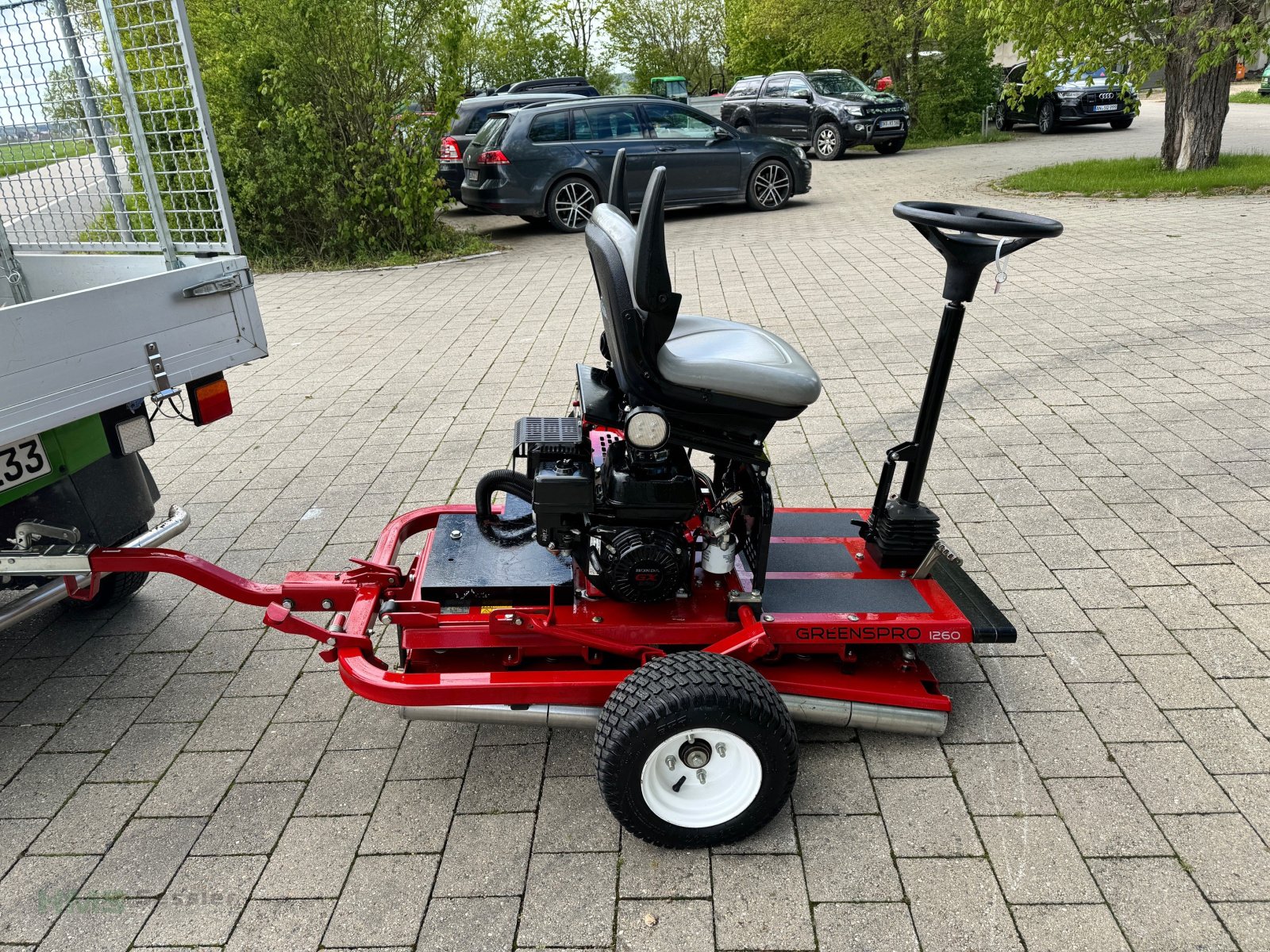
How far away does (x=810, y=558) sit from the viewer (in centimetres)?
335

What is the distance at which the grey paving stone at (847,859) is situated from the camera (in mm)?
2475

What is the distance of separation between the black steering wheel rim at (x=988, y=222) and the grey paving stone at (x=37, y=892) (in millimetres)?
2981

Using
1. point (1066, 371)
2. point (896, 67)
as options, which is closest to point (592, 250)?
point (1066, 371)

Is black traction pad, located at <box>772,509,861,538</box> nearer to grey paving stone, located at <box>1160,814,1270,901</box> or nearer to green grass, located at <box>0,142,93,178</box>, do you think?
grey paving stone, located at <box>1160,814,1270,901</box>

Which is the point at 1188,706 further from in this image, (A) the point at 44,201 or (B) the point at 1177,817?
(A) the point at 44,201

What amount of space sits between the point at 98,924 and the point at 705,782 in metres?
1.63

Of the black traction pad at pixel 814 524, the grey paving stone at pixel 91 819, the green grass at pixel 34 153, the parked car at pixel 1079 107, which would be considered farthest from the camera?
the parked car at pixel 1079 107

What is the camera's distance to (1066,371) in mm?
6293

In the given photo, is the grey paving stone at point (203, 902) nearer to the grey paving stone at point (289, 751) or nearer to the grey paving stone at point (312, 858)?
the grey paving stone at point (312, 858)

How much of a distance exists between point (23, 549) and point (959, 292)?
9.91ft

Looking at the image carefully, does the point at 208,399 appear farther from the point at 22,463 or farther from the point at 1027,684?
the point at 1027,684

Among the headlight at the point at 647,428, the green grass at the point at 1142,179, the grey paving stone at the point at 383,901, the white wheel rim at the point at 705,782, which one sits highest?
the headlight at the point at 647,428

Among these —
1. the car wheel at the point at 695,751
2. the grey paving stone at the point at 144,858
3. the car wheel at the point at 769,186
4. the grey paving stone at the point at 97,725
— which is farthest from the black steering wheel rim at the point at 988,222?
the car wheel at the point at 769,186

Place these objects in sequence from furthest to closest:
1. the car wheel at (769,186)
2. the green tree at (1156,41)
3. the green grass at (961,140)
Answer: the green grass at (961,140) < the car wheel at (769,186) < the green tree at (1156,41)
